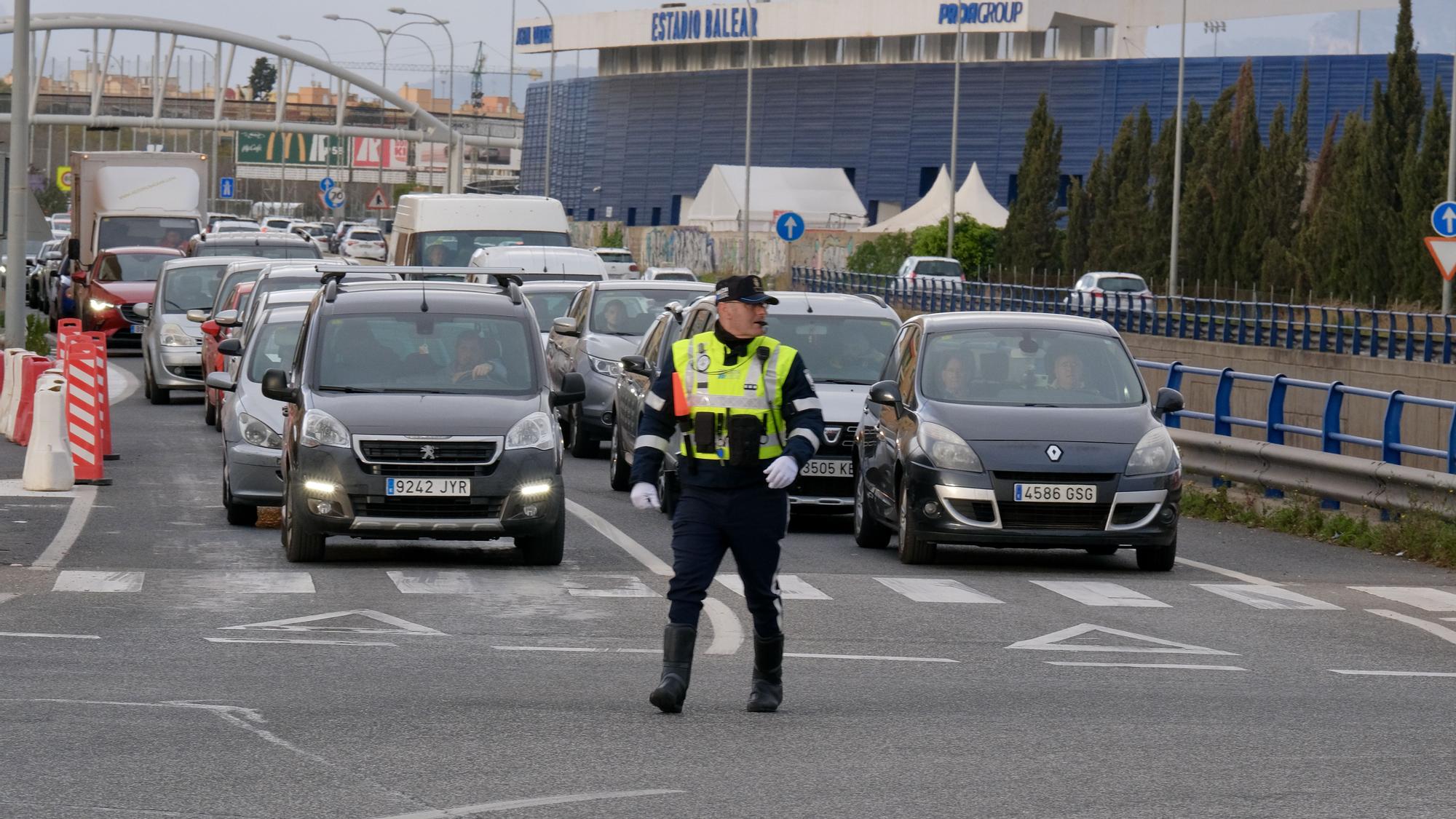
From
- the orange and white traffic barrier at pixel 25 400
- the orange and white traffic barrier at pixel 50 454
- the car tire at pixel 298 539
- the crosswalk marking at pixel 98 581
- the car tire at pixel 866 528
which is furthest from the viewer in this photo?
the orange and white traffic barrier at pixel 25 400

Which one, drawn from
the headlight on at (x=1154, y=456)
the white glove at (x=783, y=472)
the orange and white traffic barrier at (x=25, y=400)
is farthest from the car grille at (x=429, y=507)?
the orange and white traffic barrier at (x=25, y=400)

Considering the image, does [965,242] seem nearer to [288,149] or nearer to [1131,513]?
[1131,513]

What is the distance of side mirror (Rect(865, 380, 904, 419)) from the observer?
14.9 m

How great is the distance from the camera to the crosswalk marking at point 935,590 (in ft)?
42.7

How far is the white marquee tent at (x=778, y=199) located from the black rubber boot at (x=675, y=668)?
82515 mm

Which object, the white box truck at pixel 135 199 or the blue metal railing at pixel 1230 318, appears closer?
the blue metal railing at pixel 1230 318

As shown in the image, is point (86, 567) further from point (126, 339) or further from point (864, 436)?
point (126, 339)

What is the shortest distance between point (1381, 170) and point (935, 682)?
48266mm

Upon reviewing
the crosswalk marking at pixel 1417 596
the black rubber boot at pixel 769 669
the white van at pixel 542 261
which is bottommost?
the crosswalk marking at pixel 1417 596

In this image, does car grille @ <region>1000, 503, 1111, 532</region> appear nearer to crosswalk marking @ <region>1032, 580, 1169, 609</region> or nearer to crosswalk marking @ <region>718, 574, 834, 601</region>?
crosswalk marking @ <region>1032, 580, 1169, 609</region>

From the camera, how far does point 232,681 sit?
9414 millimetres

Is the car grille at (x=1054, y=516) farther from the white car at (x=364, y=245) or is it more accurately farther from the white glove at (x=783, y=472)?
the white car at (x=364, y=245)

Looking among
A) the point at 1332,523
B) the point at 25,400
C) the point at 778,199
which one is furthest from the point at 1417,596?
the point at 778,199

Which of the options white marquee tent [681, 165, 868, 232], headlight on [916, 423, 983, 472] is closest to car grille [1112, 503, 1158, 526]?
headlight on [916, 423, 983, 472]
